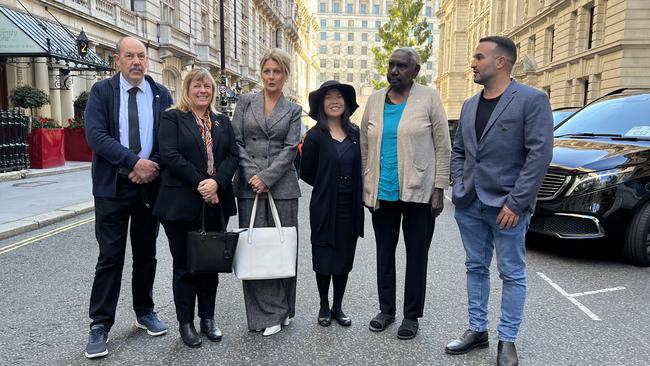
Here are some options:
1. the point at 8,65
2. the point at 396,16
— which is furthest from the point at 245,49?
the point at 8,65

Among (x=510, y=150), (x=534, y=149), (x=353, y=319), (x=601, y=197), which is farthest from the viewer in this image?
(x=601, y=197)

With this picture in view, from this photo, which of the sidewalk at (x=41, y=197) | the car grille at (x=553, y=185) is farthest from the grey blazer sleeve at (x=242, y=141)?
the sidewalk at (x=41, y=197)

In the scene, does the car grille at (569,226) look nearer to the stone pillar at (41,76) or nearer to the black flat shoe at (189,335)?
the black flat shoe at (189,335)

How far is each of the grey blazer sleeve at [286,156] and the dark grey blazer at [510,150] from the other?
1200 millimetres

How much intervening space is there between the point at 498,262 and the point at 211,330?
210cm

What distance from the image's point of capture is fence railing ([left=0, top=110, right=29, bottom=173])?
12.1 m

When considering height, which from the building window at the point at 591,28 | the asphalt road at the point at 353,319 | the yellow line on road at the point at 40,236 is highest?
the building window at the point at 591,28

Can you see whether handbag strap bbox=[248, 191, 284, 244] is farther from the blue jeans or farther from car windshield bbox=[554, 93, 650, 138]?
car windshield bbox=[554, 93, 650, 138]

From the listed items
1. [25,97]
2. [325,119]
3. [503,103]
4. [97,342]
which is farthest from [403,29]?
[97,342]

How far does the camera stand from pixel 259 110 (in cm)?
363

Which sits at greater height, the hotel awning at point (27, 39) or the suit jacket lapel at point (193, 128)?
the hotel awning at point (27, 39)

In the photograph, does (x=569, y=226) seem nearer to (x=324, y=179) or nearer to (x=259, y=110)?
(x=324, y=179)

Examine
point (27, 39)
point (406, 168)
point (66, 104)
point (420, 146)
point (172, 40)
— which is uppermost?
point (172, 40)

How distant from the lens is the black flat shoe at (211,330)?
357cm
